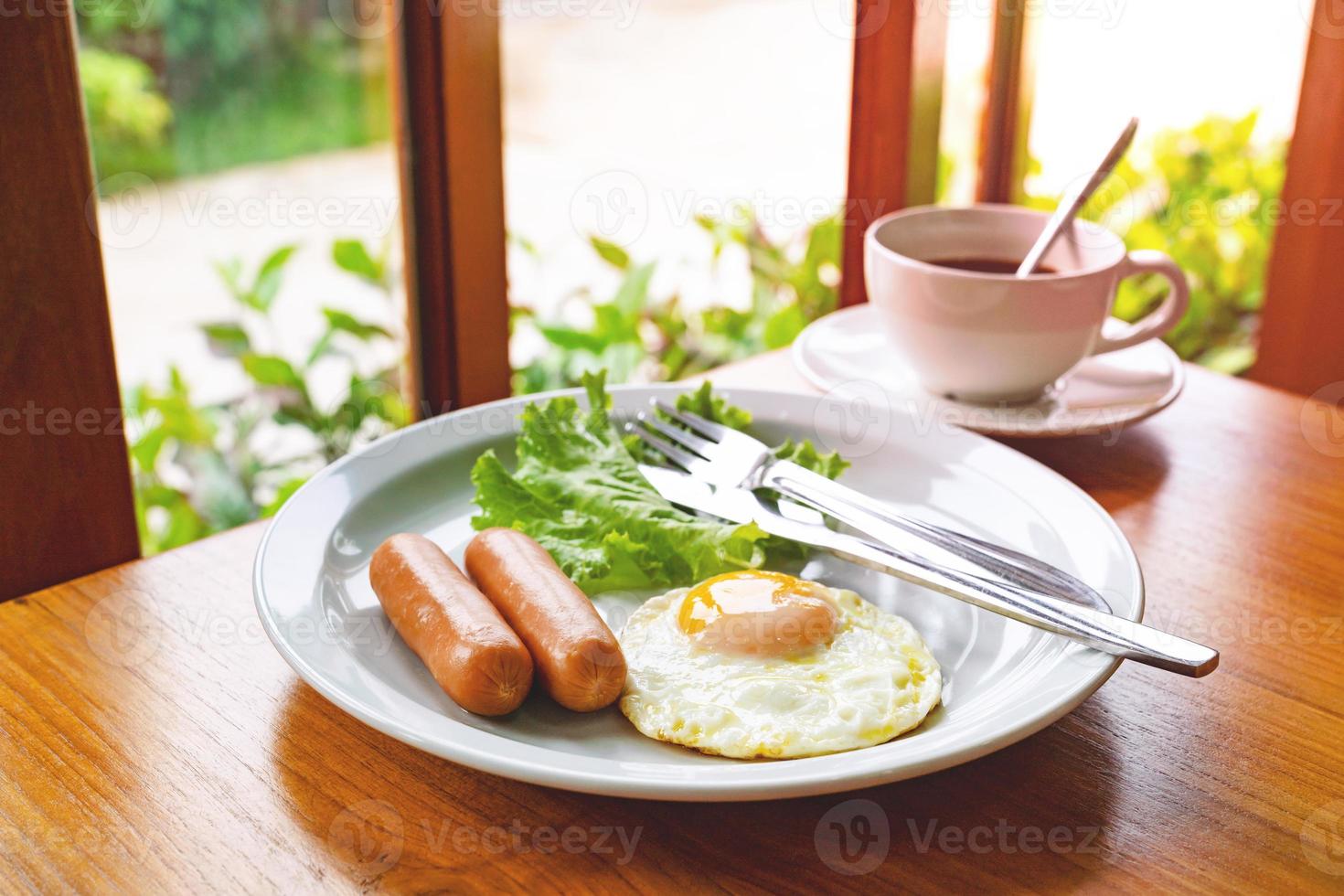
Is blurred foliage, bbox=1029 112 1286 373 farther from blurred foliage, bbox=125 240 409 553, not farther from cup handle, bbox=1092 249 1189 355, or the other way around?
blurred foliage, bbox=125 240 409 553

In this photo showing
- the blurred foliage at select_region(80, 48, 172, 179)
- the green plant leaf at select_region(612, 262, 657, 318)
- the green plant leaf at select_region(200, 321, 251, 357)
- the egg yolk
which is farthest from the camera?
the green plant leaf at select_region(612, 262, 657, 318)

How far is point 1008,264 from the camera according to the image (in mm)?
1576

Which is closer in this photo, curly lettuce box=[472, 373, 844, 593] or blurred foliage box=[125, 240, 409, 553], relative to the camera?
curly lettuce box=[472, 373, 844, 593]

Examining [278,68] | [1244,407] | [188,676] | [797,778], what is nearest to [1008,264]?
[1244,407]

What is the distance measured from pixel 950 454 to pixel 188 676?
2.62 ft

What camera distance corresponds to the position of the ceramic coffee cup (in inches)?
54.2

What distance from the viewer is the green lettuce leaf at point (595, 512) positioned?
109cm

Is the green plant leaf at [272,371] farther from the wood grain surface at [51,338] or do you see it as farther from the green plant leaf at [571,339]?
the wood grain surface at [51,338]

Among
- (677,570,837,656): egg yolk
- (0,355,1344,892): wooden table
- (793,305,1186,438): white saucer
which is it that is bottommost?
(0,355,1344,892): wooden table

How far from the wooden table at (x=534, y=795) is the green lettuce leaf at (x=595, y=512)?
257 millimetres

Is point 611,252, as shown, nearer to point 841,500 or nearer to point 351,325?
point 351,325

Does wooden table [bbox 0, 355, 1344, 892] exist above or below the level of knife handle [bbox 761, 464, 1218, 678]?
below

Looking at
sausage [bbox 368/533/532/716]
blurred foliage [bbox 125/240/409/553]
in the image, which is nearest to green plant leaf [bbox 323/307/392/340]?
blurred foliage [bbox 125/240/409/553]

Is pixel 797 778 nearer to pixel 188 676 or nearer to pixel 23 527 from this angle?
pixel 188 676
